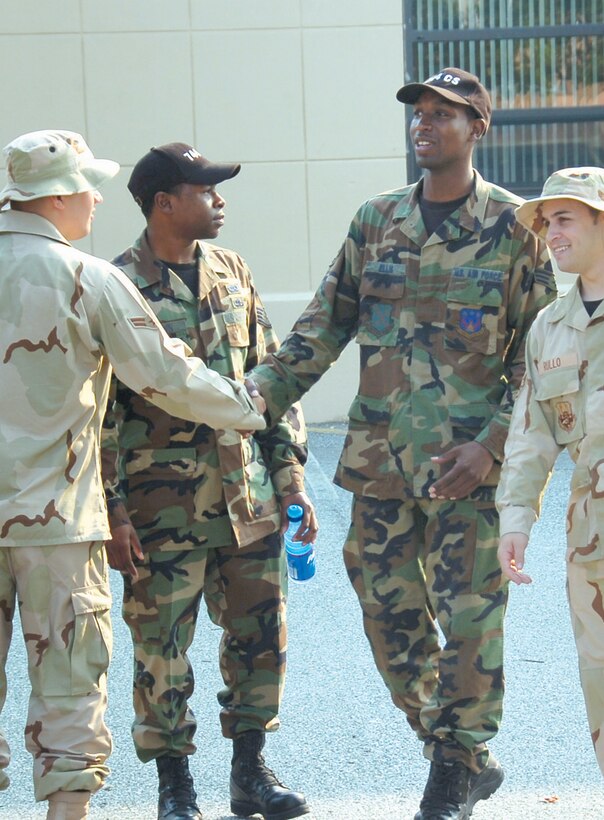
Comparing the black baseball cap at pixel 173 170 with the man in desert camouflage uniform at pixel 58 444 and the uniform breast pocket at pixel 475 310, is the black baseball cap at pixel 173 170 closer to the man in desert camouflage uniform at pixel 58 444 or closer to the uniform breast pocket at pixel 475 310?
the man in desert camouflage uniform at pixel 58 444

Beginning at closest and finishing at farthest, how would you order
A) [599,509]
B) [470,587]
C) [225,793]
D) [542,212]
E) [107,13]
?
[599,509]
[542,212]
[470,587]
[225,793]
[107,13]

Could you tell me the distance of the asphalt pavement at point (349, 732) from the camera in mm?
4363

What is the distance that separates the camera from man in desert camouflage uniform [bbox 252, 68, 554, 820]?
4098 mm

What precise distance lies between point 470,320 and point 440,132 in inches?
24.6

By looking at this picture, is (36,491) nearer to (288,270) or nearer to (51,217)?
(51,217)

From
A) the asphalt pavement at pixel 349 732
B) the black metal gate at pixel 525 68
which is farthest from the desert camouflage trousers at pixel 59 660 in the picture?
the black metal gate at pixel 525 68

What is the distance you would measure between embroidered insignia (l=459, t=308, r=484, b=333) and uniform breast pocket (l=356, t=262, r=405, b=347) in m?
0.22

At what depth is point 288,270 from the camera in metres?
10.9

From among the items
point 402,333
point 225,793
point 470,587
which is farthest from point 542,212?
point 225,793

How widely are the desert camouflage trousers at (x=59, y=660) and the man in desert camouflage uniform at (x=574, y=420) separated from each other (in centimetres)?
120

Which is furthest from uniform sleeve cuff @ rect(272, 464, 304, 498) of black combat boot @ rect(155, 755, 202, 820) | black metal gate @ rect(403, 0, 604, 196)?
black metal gate @ rect(403, 0, 604, 196)

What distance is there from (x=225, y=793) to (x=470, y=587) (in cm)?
118

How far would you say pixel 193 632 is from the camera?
439 cm

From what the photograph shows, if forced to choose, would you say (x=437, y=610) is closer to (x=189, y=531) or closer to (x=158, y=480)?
(x=189, y=531)
